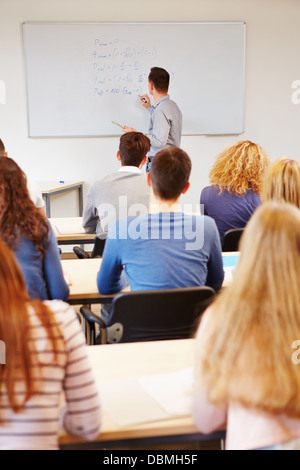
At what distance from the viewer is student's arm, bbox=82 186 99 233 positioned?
3084 millimetres

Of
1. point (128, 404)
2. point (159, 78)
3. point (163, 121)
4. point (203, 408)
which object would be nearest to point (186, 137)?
point (163, 121)

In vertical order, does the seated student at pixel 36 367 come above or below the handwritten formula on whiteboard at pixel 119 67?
below

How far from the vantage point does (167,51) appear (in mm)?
5312

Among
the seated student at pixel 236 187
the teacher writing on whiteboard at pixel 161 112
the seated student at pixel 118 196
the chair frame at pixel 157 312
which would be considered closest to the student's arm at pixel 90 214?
the seated student at pixel 118 196

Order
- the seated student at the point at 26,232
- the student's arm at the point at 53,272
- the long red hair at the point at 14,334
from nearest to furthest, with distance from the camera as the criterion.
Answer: the long red hair at the point at 14,334 → the seated student at the point at 26,232 → the student's arm at the point at 53,272

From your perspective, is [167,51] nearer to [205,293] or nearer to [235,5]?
[235,5]

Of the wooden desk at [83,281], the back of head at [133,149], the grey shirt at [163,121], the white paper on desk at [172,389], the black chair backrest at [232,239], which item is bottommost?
the wooden desk at [83,281]

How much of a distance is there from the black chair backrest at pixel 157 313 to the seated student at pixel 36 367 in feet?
2.20

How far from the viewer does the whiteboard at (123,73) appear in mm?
5164

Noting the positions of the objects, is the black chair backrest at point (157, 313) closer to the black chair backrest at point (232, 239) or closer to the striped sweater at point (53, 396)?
the striped sweater at point (53, 396)

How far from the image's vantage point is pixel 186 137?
18.3 feet

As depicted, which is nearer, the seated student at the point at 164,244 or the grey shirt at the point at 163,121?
the seated student at the point at 164,244

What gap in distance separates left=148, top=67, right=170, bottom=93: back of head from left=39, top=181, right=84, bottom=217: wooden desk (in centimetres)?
131

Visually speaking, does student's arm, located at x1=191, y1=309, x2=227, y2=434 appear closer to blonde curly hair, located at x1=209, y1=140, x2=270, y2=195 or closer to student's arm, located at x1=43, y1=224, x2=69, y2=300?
student's arm, located at x1=43, y1=224, x2=69, y2=300
